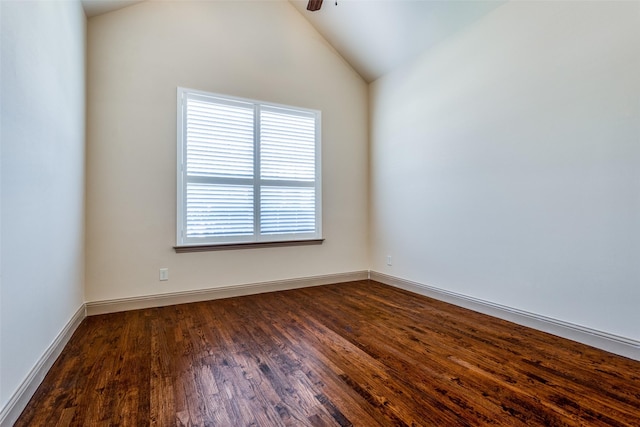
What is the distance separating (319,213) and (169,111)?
7.19ft

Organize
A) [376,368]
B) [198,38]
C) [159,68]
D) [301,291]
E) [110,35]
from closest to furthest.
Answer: [376,368], [110,35], [159,68], [198,38], [301,291]

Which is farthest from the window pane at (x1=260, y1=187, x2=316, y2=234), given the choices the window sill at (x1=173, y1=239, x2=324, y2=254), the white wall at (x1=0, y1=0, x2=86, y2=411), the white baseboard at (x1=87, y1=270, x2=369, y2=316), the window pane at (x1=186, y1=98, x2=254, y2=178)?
the white wall at (x1=0, y1=0, x2=86, y2=411)

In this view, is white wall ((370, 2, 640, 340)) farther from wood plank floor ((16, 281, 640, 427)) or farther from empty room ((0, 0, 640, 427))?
wood plank floor ((16, 281, 640, 427))

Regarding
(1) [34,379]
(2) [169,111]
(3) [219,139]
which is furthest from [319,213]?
(1) [34,379]

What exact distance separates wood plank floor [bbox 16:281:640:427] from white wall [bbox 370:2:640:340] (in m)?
0.49

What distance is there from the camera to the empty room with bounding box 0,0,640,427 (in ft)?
5.41

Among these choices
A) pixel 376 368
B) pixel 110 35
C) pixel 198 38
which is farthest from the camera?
pixel 198 38

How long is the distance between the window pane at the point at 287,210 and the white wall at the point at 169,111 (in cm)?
23

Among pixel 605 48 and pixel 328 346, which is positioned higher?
pixel 605 48

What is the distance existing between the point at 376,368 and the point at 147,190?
9.34 ft

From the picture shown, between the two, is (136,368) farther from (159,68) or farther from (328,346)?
(159,68)

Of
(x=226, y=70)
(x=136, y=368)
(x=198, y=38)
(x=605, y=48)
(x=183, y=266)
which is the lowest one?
(x=136, y=368)

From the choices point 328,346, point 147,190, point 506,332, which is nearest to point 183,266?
point 147,190

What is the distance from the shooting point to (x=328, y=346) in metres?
2.30
